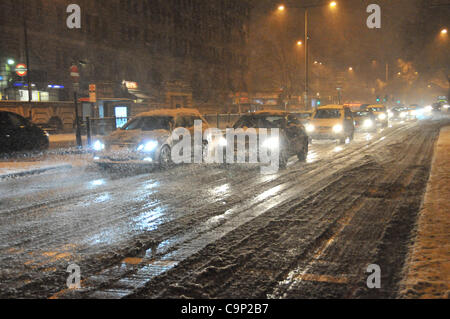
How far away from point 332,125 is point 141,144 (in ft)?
→ 38.0

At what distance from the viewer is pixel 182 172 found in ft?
40.5

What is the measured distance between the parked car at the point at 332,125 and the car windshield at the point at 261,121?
7.91 meters

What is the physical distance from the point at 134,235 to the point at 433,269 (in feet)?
11.8

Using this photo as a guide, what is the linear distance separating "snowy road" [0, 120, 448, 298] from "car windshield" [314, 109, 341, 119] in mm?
11526

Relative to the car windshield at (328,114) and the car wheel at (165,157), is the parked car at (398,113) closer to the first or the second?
the car windshield at (328,114)

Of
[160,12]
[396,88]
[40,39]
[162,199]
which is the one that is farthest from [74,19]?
[396,88]

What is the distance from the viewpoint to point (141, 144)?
1258cm

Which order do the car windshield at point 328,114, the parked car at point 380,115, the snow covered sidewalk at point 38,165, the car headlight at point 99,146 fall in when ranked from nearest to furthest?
1. the snow covered sidewalk at point 38,165
2. the car headlight at point 99,146
3. the car windshield at point 328,114
4. the parked car at point 380,115

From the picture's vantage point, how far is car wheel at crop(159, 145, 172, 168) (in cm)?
1281

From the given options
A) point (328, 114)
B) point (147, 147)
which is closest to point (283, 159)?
point (147, 147)

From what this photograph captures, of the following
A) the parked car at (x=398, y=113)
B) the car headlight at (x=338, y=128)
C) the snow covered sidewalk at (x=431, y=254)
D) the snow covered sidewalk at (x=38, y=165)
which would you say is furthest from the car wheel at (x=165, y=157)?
the parked car at (x=398, y=113)

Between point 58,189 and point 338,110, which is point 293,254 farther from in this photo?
point 338,110

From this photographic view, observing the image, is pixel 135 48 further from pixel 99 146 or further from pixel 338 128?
pixel 99 146

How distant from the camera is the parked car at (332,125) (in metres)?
21.4
